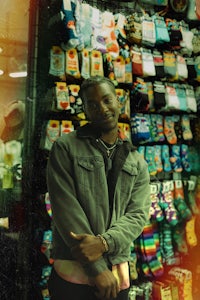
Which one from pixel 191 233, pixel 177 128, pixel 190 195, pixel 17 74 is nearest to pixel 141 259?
pixel 191 233

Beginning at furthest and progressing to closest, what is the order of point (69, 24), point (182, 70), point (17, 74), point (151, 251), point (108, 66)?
1. point (182, 70)
2. point (151, 251)
3. point (108, 66)
4. point (69, 24)
5. point (17, 74)

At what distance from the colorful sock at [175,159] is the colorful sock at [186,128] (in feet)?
0.46

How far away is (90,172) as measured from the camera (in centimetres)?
156

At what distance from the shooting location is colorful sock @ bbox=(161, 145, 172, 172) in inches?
119

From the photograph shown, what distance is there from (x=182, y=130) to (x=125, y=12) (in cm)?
112

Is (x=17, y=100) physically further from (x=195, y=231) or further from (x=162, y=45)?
(x=195, y=231)

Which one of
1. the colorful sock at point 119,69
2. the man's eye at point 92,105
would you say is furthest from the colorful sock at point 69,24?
the man's eye at point 92,105

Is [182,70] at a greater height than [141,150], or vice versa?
[182,70]

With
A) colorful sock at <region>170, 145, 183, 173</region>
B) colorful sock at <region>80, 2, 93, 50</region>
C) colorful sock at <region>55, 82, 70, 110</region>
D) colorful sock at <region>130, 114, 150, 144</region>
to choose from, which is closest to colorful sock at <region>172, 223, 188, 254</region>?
colorful sock at <region>170, 145, 183, 173</region>

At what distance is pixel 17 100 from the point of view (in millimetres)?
2307

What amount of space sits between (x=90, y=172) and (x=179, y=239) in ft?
5.84

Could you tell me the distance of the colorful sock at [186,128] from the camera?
10.5 feet

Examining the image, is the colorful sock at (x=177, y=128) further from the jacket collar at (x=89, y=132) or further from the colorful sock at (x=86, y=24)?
the jacket collar at (x=89, y=132)

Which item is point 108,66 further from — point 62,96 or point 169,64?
point 169,64
